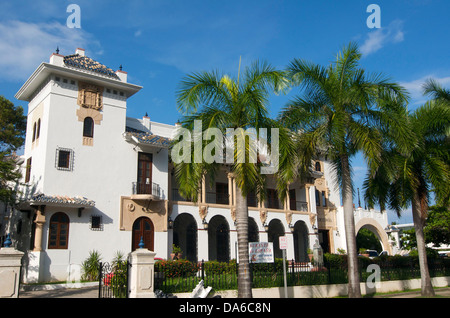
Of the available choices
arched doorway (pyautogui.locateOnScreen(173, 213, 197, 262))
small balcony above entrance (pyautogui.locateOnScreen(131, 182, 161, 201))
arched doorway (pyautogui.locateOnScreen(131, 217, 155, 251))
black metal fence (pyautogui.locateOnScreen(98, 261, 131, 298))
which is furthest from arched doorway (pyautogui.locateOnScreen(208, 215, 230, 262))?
black metal fence (pyautogui.locateOnScreen(98, 261, 131, 298))

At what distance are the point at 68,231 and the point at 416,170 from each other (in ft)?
57.1

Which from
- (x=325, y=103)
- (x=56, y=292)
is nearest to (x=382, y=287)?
(x=325, y=103)

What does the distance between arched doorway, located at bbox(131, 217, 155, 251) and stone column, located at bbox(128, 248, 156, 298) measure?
10.9 metres

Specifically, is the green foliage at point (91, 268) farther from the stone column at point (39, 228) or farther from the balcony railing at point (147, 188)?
the balcony railing at point (147, 188)

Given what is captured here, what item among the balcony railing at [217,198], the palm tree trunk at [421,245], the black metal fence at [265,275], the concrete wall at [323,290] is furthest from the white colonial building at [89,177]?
the palm tree trunk at [421,245]

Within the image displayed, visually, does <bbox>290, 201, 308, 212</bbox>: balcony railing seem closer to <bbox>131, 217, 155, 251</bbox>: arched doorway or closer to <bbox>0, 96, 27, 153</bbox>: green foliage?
<bbox>131, 217, 155, 251</bbox>: arched doorway

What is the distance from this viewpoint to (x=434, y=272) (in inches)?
930

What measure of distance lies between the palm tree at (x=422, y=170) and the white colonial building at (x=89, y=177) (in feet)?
18.7

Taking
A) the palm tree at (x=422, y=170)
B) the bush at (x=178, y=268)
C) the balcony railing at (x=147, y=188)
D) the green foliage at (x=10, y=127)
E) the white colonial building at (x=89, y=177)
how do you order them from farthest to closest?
the green foliage at (x=10, y=127) → the balcony railing at (x=147, y=188) → the white colonial building at (x=89, y=177) → the palm tree at (x=422, y=170) → the bush at (x=178, y=268)

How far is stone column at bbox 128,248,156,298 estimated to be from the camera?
494 inches

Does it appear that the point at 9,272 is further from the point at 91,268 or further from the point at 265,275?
the point at 91,268

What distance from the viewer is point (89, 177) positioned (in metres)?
22.6

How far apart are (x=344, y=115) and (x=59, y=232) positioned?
15054mm

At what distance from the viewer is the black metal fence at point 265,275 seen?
14.8 meters
